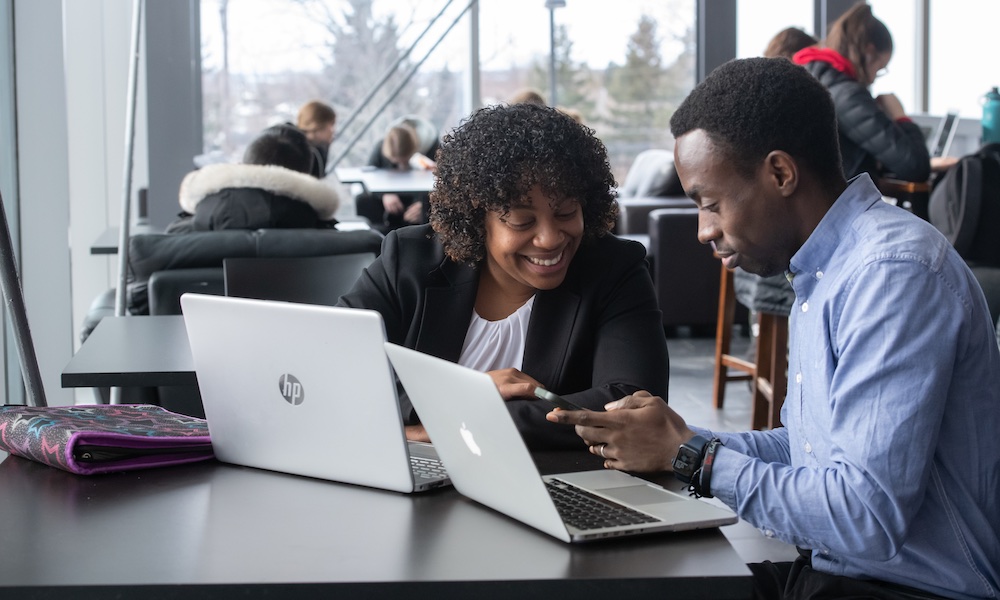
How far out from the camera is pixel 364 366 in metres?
1.22

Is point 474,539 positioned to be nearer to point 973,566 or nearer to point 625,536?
point 625,536

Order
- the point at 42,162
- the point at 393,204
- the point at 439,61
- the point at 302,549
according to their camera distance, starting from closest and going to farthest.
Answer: the point at 302,549 < the point at 42,162 < the point at 393,204 < the point at 439,61

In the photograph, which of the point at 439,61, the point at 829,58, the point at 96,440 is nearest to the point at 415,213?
the point at 439,61

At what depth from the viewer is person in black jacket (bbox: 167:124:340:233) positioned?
A: 3592 mm

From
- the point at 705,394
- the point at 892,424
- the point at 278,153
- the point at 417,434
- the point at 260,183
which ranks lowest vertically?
the point at 705,394

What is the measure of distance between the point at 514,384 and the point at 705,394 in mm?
3332

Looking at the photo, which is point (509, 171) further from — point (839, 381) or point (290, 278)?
point (290, 278)

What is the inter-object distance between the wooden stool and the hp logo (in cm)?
245

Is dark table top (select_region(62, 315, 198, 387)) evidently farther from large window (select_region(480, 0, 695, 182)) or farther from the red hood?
large window (select_region(480, 0, 695, 182))

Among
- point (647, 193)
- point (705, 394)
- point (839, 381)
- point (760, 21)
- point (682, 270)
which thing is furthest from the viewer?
point (760, 21)

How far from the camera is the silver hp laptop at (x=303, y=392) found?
4.04 feet

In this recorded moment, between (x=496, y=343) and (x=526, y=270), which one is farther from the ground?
(x=526, y=270)

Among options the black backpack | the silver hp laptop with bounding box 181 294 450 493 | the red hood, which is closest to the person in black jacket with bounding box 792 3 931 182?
the red hood

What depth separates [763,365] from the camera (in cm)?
410
